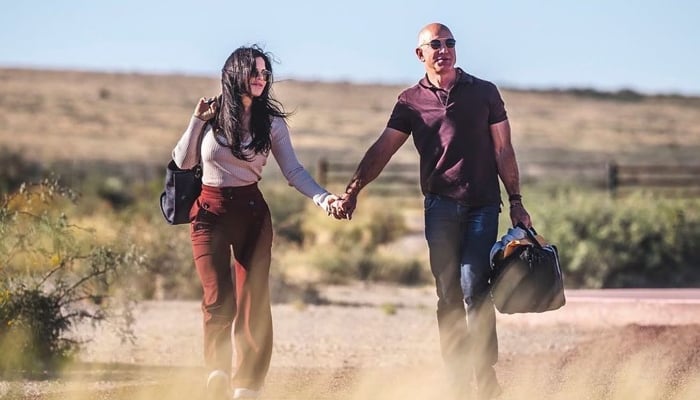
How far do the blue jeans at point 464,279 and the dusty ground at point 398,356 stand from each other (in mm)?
748

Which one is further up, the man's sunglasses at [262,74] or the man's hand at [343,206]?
the man's sunglasses at [262,74]

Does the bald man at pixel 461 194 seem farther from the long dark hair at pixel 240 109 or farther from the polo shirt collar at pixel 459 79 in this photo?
the long dark hair at pixel 240 109

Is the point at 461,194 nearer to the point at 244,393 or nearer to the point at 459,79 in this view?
the point at 459,79

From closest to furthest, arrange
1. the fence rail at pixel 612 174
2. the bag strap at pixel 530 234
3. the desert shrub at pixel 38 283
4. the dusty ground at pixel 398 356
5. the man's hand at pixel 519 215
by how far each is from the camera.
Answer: the bag strap at pixel 530 234, the man's hand at pixel 519 215, the dusty ground at pixel 398 356, the desert shrub at pixel 38 283, the fence rail at pixel 612 174

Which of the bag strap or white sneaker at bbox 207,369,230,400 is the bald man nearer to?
the bag strap

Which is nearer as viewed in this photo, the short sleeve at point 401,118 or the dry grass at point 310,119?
the short sleeve at point 401,118

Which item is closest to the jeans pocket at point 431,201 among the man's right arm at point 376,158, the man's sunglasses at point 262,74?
the man's right arm at point 376,158

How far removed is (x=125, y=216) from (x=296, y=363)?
11531mm

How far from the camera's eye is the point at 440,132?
26.2 feet

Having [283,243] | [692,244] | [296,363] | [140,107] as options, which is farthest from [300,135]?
[296,363]

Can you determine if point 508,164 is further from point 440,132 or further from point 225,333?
point 225,333

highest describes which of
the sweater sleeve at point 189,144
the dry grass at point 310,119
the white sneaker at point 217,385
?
the sweater sleeve at point 189,144

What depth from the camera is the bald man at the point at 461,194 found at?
794 centimetres

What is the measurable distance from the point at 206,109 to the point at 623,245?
1229 centimetres
